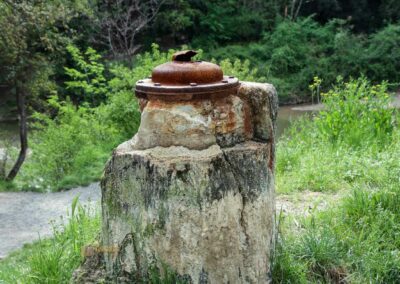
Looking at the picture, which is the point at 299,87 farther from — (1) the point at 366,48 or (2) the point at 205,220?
(2) the point at 205,220

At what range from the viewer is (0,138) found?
56.6 feet

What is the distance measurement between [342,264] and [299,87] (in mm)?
20035

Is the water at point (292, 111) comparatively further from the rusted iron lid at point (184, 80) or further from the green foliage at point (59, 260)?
the rusted iron lid at point (184, 80)

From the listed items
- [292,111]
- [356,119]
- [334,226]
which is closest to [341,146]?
[356,119]

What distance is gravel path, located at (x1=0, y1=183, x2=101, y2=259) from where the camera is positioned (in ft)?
20.3

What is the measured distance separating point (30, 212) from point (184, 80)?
534 cm

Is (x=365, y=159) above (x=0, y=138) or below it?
above

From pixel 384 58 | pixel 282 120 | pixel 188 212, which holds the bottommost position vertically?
pixel 282 120

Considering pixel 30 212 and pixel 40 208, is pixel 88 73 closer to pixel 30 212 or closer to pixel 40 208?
pixel 40 208

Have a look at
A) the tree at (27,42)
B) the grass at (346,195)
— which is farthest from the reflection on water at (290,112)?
the grass at (346,195)

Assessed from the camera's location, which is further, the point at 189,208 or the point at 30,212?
the point at 30,212

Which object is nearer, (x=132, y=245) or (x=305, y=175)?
(x=132, y=245)

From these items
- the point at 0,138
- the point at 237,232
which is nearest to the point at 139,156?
the point at 237,232

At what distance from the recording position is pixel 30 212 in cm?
732
